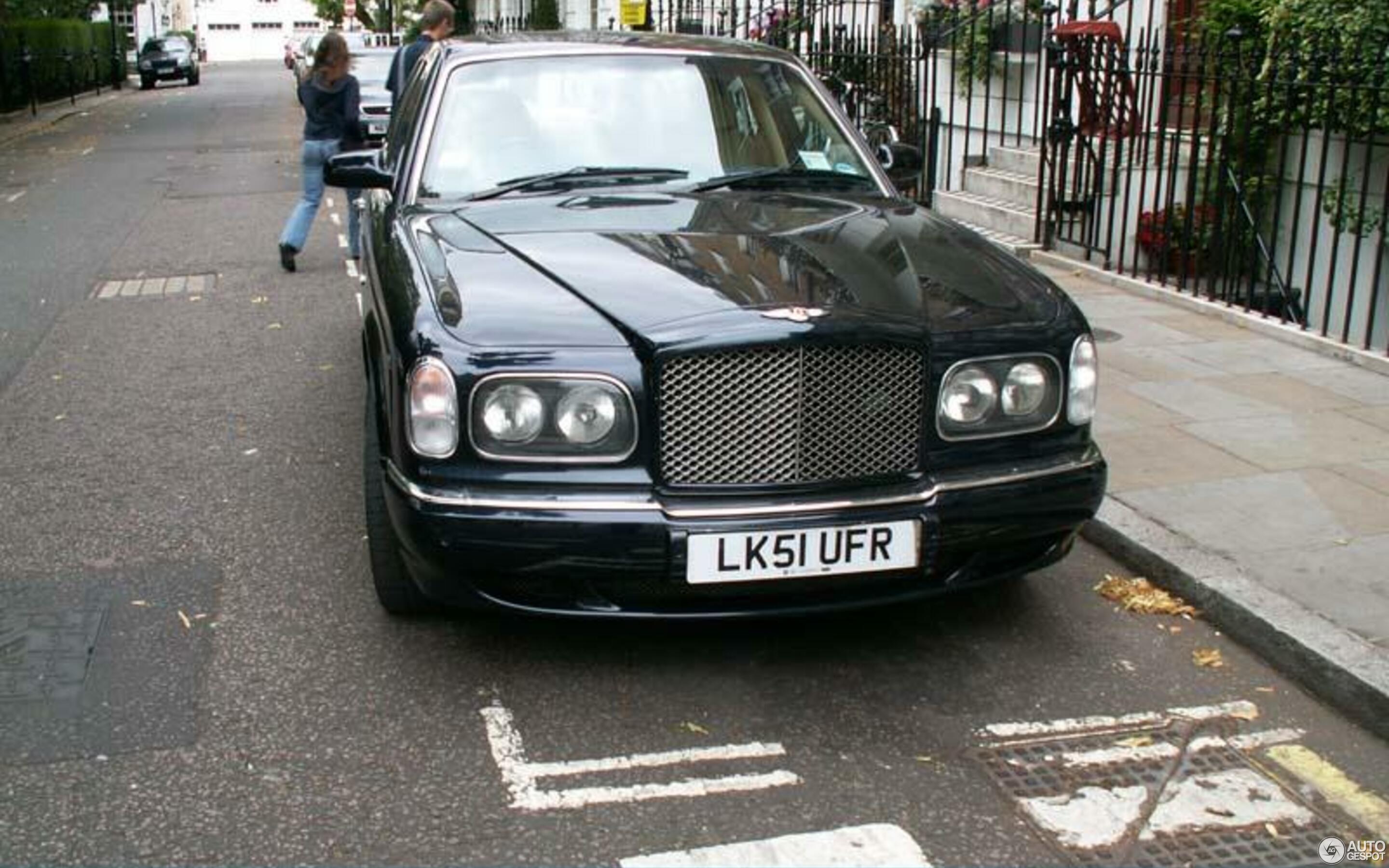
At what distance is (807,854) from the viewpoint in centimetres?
308

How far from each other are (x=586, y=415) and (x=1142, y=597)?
84.5 inches

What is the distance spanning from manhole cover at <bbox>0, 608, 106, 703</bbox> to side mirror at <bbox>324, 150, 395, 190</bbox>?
1.92m

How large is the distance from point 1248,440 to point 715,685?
10.5ft

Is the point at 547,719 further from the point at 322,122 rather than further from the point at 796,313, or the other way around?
the point at 322,122

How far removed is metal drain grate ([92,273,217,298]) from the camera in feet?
32.9

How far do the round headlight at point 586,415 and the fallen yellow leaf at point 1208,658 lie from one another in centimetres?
198

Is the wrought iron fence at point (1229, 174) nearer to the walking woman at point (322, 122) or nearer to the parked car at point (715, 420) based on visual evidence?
the parked car at point (715, 420)

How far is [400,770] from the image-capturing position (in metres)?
3.44

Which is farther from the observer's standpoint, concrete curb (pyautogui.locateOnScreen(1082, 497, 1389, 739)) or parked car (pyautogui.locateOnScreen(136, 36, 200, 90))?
parked car (pyautogui.locateOnScreen(136, 36, 200, 90))

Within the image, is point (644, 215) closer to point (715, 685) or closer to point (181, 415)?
point (715, 685)

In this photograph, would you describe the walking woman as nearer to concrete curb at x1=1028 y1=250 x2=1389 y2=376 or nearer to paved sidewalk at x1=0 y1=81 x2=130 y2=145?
concrete curb at x1=1028 y1=250 x2=1389 y2=376

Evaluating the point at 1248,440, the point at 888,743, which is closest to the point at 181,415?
the point at 888,743

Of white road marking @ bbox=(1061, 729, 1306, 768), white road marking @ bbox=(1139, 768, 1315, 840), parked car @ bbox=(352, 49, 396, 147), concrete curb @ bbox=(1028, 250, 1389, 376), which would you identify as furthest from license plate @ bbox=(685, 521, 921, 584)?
parked car @ bbox=(352, 49, 396, 147)

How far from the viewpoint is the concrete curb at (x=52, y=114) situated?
25.4m
